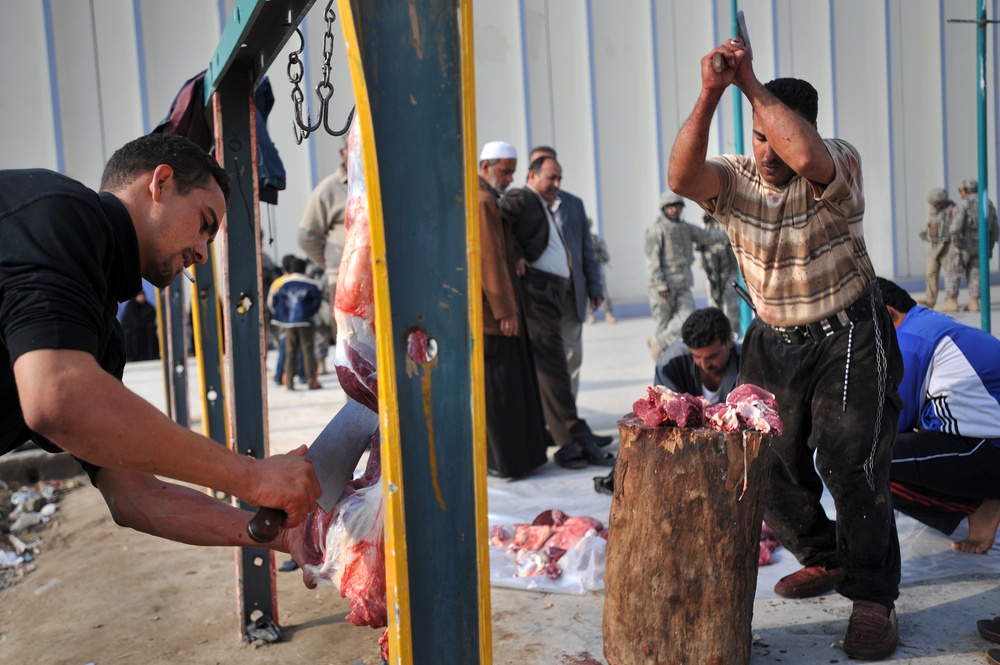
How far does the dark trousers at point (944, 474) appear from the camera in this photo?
12.7 ft

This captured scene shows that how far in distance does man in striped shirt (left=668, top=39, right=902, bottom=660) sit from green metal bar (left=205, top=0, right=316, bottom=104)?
1290 millimetres

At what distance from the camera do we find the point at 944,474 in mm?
3889

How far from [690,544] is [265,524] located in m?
1.62

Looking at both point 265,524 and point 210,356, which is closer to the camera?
point 265,524

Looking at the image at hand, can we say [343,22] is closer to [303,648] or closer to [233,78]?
[233,78]

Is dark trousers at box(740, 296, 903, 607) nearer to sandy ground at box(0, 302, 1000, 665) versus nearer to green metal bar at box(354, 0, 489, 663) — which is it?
sandy ground at box(0, 302, 1000, 665)

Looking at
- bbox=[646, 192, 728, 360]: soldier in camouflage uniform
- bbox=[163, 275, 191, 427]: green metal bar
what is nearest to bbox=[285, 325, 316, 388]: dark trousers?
bbox=[163, 275, 191, 427]: green metal bar

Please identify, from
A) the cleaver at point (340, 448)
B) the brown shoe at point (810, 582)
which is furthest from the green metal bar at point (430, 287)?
the brown shoe at point (810, 582)

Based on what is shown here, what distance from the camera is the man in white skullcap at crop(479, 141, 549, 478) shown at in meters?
5.75

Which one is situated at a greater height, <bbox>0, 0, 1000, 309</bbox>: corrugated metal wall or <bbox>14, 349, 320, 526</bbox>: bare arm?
<bbox>0, 0, 1000, 309</bbox>: corrugated metal wall

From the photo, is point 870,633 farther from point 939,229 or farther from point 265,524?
point 939,229

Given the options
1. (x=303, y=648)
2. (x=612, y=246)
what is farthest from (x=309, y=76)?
(x=303, y=648)

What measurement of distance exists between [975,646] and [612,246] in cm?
1676

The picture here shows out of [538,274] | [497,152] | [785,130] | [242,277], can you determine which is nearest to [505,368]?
[538,274]
